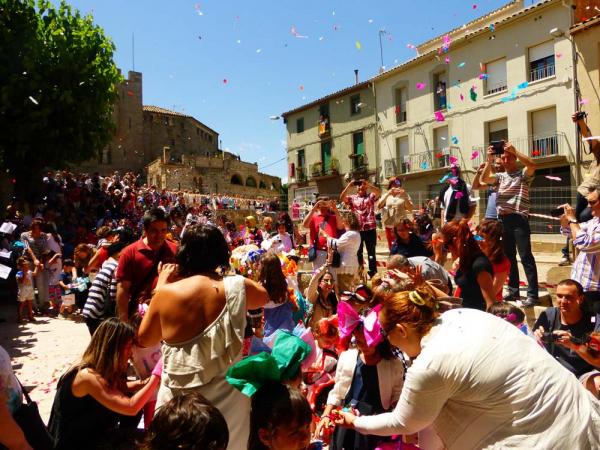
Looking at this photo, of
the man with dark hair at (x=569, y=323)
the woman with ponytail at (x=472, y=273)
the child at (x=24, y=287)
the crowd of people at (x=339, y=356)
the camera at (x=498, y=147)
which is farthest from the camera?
the child at (x=24, y=287)

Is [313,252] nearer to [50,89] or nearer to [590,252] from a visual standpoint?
[590,252]

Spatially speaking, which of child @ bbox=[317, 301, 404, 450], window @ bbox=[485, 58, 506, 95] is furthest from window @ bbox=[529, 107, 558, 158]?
child @ bbox=[317, 301, 404, 450]

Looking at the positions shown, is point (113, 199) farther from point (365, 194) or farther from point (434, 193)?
point (434, 193)

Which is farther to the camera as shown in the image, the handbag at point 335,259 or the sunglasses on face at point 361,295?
the handbag at point 335,259

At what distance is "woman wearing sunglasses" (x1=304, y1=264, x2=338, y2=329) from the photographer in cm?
496

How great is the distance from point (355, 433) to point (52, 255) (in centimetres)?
808

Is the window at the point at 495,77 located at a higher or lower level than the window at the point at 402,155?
higher

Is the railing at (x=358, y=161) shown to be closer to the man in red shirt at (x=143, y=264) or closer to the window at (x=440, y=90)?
the window at (x=440, y=90)

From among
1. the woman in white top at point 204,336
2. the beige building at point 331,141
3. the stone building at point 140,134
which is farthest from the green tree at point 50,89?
the stone building at point 140,134

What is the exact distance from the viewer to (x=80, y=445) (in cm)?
270

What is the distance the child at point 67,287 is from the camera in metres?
8.23

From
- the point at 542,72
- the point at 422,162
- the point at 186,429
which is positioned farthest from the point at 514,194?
the point at 422,162

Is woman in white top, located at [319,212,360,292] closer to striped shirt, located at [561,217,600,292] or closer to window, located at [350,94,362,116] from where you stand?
striped shirt, located at [561,217,600,292]

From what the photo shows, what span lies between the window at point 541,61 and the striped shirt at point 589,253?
57.6 ft
